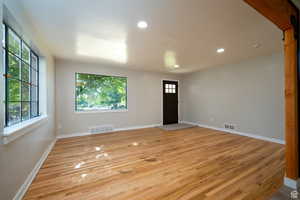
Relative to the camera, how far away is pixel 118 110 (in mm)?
4727

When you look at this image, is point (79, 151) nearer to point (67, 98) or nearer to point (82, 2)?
point (67, 98)

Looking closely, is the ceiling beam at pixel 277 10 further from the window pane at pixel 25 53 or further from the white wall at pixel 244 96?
the window pane at pixel 25 53

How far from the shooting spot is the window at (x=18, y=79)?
4.97 ft

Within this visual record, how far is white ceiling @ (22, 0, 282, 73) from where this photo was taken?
1603mm

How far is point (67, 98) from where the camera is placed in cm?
395

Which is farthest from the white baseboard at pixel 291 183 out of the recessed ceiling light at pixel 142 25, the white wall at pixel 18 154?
the white wall at pixel 18 154

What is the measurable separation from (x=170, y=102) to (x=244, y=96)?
9.22ft

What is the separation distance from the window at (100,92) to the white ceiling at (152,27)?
1114 mm

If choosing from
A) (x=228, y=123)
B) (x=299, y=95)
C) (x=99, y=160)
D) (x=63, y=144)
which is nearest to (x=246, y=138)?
(x=228, y=123)

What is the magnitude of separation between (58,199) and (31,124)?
3.40ft

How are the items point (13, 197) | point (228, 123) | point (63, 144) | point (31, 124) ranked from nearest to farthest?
point (13, 197), point (31, 124), point (63, 144), point (228, 123)

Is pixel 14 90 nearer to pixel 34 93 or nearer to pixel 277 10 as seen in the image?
pixel 34 93

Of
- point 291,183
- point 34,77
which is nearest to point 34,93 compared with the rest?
point 34,77

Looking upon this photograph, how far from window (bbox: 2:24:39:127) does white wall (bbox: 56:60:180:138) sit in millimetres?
1435
